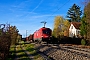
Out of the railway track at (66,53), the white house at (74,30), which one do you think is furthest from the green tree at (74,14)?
the railway track at (66,53)

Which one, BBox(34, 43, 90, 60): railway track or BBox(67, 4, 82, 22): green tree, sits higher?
BBox(67, 4, 82, 22): green tree

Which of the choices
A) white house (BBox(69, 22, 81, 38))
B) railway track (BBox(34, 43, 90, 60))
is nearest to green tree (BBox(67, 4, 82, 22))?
white house (BBox(69, 22, 81, 38))

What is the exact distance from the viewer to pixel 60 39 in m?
60.6

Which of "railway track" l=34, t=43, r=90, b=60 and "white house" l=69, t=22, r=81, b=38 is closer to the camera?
"railway track" l=34, t=43, r=90, b=60

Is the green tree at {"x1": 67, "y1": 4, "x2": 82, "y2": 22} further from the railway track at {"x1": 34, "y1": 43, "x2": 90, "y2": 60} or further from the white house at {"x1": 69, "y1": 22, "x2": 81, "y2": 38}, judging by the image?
the railway track at {"x1": 34, "y1": 43, "x2": 90, "y2": 60}

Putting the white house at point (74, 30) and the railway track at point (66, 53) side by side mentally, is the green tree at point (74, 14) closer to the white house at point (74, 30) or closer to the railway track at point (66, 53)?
the white house at point (74, 30)

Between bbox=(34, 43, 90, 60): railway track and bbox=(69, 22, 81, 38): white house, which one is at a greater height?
bbox=(69, 22, 81, 38): white house

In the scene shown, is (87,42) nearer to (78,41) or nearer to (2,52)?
(78,41)

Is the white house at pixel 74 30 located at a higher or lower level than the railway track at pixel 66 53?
higher

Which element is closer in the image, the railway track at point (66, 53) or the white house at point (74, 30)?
the railway track at point (66, 53)

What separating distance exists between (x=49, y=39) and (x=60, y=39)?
11113 mm

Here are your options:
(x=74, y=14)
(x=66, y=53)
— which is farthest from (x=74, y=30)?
(x=66, y=53)

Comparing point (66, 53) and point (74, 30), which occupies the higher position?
point (74, 30)

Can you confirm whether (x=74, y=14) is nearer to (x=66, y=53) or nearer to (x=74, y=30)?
(x=74, y=30)
